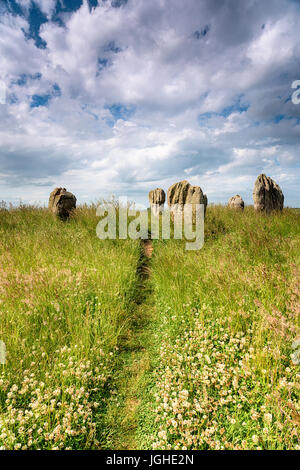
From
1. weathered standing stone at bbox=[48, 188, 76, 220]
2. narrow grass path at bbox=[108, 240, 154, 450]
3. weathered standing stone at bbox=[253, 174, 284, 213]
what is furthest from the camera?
weathered standing stone at bbox=[48, 188, 76, 220]

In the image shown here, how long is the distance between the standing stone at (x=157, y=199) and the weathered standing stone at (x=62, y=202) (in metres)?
6.87

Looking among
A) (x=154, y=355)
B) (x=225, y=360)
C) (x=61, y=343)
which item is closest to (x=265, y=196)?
(x=225, y=360)

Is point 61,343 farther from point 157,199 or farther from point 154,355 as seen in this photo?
point 157,199

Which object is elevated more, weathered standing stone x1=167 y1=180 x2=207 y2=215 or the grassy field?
weathered standing stone x1=167 y1=180 x2=207 y2=215

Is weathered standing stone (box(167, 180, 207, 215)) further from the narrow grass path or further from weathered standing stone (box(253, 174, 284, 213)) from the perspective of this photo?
the narrow grass path

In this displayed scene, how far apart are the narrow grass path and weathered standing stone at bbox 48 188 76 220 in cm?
869

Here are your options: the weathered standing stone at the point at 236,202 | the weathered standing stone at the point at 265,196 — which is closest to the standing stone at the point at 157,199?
the weathered standing stone at the point at 236,202

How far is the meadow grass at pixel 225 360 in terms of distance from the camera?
263 cm

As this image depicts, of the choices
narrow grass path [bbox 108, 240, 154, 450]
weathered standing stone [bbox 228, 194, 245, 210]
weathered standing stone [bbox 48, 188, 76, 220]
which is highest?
weathered standing stone [bbox 228, 194, 245, 210]

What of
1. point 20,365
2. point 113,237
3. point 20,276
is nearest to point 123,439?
point 20,365

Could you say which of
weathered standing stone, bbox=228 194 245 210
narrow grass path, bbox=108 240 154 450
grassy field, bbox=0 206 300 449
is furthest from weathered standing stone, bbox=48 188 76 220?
weathered standing stone, bbox=228 194 245 210

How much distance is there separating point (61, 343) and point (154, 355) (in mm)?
1676

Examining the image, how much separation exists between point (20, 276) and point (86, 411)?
4129 mm

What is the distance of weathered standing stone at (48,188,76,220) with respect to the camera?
12977 mm
